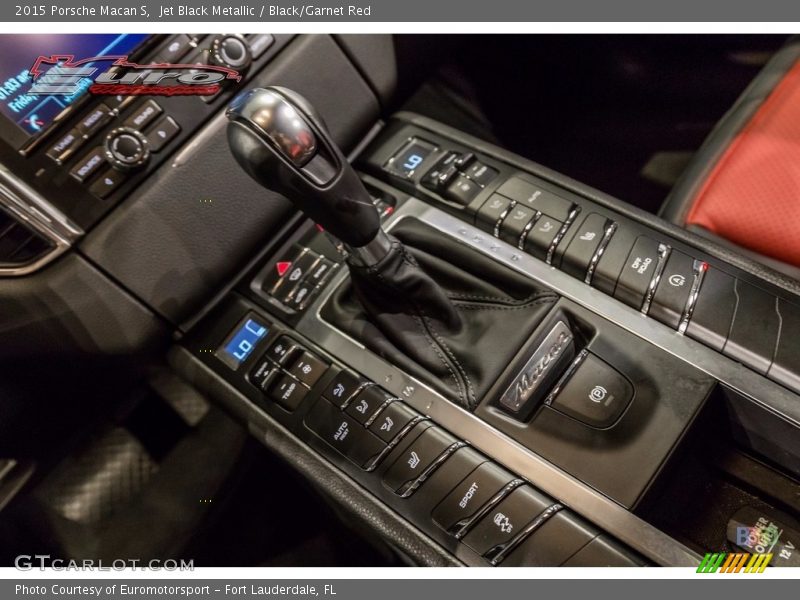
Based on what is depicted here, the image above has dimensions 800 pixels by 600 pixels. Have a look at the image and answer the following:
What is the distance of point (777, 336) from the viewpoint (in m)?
0.64

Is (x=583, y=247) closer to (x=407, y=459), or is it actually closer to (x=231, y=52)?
(x=407, y=459)

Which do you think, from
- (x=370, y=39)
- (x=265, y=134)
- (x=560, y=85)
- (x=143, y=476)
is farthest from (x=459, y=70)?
(x=143, y=476)

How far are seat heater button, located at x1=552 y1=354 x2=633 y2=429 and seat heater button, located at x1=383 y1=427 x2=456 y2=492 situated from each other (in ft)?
0.42

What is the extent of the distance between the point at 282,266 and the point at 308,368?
0.16 m

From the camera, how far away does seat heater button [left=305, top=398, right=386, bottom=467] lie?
0.68m

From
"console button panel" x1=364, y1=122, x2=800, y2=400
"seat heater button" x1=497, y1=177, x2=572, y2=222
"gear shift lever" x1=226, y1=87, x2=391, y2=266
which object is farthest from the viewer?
"seat heater button" x1=497, y1=177, x2=572, y2=222

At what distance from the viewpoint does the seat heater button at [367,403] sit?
2.26 feet

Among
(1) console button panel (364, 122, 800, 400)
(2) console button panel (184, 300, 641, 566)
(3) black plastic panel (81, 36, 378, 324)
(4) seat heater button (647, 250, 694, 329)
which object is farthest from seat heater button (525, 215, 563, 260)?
(3) black plastic panel (81, 36, 378, 324)

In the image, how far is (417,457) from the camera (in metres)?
0.66

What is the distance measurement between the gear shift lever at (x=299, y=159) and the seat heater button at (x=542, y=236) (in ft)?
0.68

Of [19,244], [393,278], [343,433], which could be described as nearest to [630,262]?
[393,278]

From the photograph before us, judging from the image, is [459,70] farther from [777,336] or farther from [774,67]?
[777,336]

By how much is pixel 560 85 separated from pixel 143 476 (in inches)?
44.1

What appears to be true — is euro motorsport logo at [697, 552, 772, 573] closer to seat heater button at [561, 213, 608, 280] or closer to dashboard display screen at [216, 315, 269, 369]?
seat heater button at [561, 213, 608, 280]
